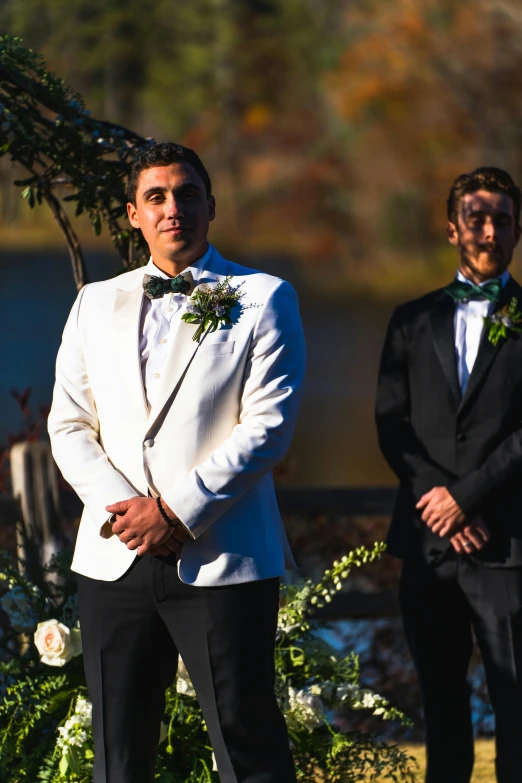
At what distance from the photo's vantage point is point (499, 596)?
3211mm

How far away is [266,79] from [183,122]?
2.47 ft

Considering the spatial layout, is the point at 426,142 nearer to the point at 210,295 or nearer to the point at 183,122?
the point at 183,122

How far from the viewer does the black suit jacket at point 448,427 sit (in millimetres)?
3230

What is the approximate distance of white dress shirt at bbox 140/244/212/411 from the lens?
2.69 m

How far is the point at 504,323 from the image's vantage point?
10.9 feet

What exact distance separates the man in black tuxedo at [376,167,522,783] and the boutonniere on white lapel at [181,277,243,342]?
2.85ft

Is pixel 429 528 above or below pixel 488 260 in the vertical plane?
below

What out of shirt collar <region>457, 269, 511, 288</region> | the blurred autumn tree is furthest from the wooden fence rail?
the blurred autumn tree

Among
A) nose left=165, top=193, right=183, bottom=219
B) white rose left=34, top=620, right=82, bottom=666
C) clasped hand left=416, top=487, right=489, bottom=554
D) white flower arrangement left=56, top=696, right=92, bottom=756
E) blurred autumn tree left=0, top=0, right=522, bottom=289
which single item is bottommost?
white flower arrangement left=56, top=696, right=92, bottom=756

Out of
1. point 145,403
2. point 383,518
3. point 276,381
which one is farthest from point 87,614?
point 383,518

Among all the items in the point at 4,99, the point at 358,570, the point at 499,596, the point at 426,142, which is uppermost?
the point at 426,142

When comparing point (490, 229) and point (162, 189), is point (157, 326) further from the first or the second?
point (490, 229)

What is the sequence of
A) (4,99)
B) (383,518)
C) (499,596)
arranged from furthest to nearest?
(383,518)
(4,99)
(499,596)

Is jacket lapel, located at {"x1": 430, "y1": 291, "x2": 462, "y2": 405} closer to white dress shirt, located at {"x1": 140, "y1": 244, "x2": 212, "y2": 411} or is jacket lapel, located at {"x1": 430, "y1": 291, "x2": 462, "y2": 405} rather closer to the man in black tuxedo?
the man in black tuxedo
